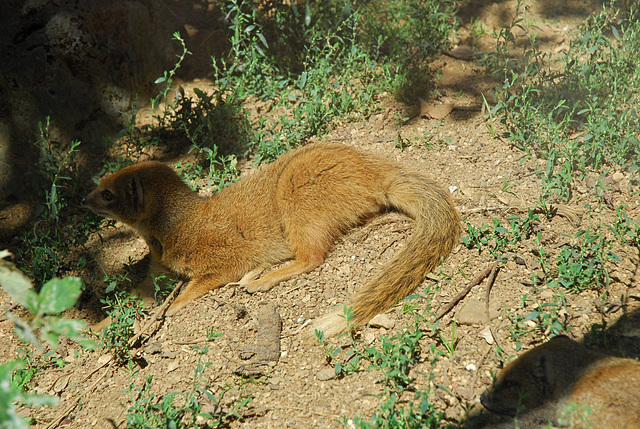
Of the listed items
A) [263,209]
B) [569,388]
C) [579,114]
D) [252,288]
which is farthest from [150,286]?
[579,114]

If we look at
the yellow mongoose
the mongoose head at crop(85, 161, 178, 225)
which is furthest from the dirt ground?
the mongoose head at crop(85, 161, 178, 225)

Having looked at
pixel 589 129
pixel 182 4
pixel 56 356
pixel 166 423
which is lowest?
pixel 56 356

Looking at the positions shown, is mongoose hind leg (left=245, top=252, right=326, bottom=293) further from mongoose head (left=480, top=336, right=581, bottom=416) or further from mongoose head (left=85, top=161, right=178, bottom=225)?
mongoose head (left=480, top=336, right=581, bottom=416)

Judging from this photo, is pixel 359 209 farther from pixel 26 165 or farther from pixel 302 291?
pixel 26 165

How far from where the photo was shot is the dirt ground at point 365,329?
2.66 metres

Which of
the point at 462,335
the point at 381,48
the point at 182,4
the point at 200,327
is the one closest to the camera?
the point at 462,335

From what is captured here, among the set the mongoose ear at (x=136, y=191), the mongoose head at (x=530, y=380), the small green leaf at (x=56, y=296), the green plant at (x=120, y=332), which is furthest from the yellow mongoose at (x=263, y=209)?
the small green leaf at (x=56, y=296)

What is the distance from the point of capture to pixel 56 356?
11.4ft

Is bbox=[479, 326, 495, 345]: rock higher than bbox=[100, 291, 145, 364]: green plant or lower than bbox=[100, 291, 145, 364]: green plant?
higher

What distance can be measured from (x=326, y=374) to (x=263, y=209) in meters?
1.51

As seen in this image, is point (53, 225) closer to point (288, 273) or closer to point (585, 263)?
point (288, 273)

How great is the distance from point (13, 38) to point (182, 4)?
2.39 meters

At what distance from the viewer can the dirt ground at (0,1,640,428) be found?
266cm

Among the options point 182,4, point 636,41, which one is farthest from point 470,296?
point 182,4
